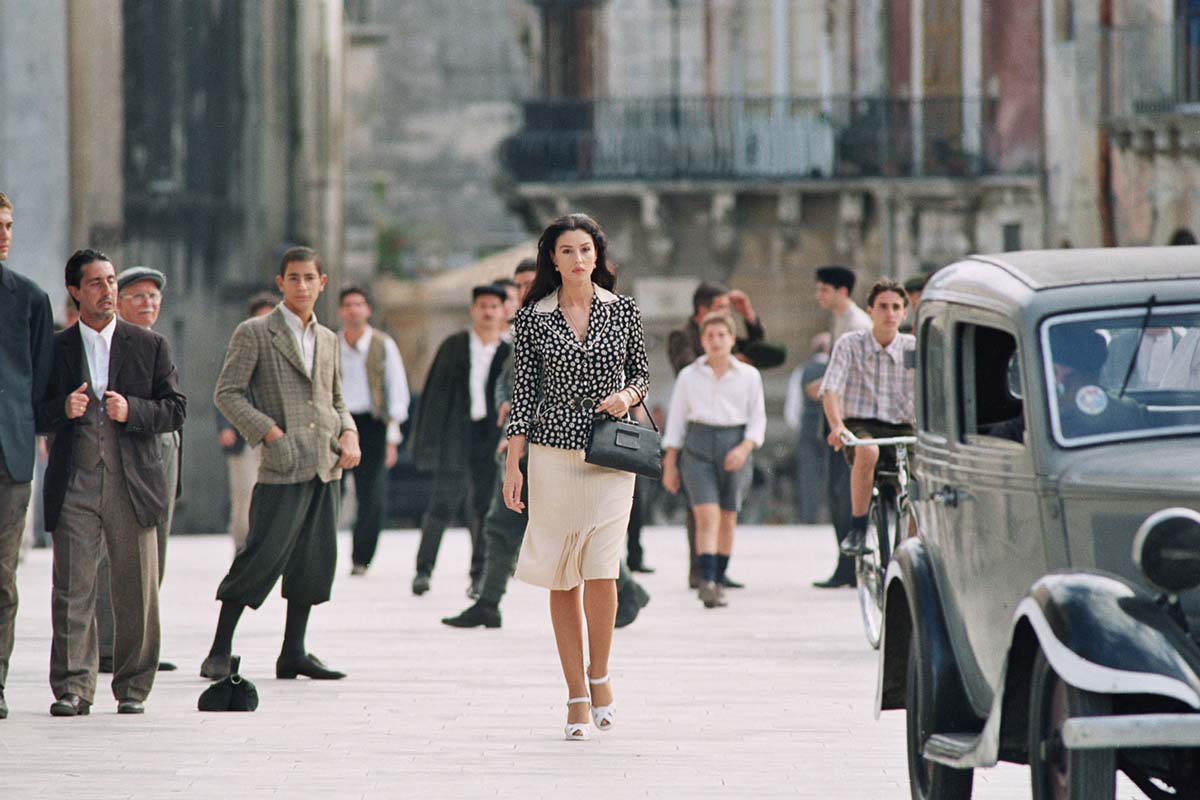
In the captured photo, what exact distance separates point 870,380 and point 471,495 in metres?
3.59

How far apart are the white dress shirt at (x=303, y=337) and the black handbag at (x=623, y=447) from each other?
85.8 inches

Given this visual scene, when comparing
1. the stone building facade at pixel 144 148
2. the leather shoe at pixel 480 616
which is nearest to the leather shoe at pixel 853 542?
the leather shoe at pixel 480 616

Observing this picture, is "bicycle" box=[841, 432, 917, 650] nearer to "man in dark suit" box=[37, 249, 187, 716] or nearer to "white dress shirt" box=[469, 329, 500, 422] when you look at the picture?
"white dress shirt" box=[469, 329, 500, 422]

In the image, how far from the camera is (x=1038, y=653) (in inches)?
265

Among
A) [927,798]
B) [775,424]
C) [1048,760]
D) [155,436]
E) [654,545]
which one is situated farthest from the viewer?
[775,424]

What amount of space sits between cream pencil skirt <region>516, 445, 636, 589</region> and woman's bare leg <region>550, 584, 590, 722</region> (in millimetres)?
61

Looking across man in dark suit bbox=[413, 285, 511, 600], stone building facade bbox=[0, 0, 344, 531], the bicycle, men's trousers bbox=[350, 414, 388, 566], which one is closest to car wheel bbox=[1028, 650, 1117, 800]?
the bicycle

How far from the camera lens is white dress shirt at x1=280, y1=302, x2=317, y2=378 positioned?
11.7 m

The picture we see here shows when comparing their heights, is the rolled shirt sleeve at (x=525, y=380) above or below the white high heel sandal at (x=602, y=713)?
above

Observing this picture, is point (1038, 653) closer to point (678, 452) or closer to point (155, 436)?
point (155, 436)

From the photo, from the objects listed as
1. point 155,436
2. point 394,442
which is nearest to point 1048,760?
point 155,436

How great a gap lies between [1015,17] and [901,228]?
321 cm

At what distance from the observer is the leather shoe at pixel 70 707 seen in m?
10.5

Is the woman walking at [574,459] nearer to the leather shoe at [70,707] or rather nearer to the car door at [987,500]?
the leather shoe at [70,707]
